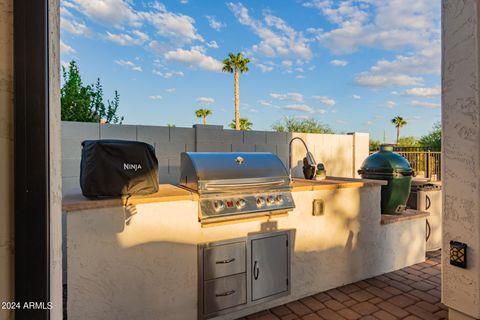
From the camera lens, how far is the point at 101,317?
1712mm

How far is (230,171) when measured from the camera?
218 centimetres

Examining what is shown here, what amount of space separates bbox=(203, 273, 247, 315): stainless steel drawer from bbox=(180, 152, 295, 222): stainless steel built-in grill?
1.76 feet

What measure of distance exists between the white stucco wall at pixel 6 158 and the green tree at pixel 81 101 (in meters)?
4.84

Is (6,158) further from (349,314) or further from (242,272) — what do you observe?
(349,314)

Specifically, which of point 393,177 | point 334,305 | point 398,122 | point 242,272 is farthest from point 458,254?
point 398,122

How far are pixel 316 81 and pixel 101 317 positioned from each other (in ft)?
41.4

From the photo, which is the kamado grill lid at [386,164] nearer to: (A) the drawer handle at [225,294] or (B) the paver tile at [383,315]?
(B) the paver tile at [383,315]

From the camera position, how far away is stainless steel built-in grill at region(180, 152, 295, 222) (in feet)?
6.64

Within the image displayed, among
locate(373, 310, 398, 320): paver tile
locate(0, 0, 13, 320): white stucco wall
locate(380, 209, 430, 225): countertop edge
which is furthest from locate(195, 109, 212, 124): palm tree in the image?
locate(0, 0, 13, 320): white stucco wall

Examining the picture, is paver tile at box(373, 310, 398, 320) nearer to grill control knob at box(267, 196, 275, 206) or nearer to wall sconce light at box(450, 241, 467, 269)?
wall sconce light at box(450, 241, 467, 269)

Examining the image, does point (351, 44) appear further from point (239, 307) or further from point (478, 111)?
point (239, 307)

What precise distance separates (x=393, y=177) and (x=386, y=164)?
18cm

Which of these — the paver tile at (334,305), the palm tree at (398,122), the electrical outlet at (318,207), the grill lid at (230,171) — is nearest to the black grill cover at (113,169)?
the grill lid at (230,171)

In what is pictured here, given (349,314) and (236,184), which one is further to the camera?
(349,314)
